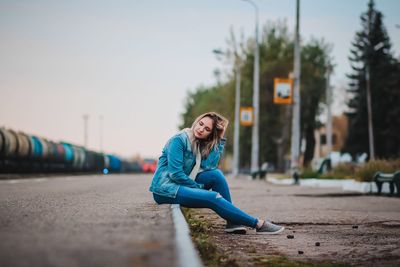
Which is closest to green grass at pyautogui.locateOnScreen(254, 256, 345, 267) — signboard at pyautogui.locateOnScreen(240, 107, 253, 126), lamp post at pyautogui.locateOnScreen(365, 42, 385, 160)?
signboard at pyautogui.locateOnScreen(240, 107, 253, 126)

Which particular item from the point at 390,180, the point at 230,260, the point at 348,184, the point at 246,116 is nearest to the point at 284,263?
the point at 230,260

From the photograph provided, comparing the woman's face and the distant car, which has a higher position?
the woman's face

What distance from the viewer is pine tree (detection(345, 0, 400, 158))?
183ft

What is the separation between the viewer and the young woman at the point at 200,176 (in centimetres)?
641

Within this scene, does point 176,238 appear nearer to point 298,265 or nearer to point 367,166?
point 298,265

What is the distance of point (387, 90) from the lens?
5738 centimetres

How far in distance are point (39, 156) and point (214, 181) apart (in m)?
27.2

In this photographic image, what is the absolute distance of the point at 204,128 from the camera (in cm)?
666

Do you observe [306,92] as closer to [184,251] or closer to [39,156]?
[39,156]

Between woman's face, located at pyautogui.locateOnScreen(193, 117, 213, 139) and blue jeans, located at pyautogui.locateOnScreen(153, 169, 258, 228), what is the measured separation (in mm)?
500

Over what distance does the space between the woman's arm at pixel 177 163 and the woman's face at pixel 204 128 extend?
0.21m

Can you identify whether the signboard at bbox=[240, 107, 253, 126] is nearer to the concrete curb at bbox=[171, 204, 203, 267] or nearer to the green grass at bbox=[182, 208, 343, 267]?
the green grass at bbox=[182, 208, 343, 267]

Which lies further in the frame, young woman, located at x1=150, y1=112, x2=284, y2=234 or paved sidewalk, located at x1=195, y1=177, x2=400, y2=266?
young woman, located at x1=150, y1=112, x2=284, y2=234

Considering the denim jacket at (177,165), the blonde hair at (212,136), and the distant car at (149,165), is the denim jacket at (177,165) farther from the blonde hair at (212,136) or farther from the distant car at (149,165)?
the distant car at (149,165)
